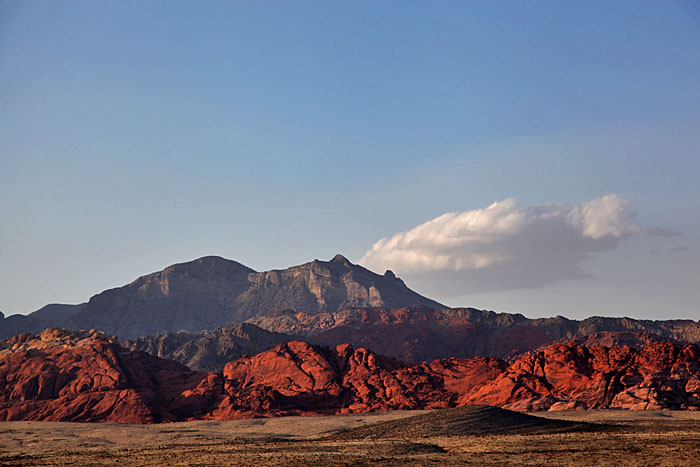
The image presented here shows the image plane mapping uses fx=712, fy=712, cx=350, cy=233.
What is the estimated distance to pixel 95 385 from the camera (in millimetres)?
128125

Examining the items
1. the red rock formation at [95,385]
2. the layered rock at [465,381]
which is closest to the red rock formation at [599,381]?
the layered rock at [465,381]

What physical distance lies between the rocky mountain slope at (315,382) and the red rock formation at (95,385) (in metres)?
0.20

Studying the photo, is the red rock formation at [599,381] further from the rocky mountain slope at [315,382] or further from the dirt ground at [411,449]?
the dirt ground at [411,449]

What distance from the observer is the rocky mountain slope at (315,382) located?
359ft

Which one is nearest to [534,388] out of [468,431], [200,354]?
[468,431]

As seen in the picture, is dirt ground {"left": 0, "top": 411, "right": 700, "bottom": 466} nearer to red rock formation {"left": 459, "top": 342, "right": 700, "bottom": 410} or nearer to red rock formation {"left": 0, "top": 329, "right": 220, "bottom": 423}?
red rock formation {"left": 459, "top": 342, "right": 700, "bottom": 410}

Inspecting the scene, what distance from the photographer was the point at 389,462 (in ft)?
166

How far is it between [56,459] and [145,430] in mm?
38286

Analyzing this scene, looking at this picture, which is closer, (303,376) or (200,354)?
(303,376)

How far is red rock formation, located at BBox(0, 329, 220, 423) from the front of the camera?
391 feet

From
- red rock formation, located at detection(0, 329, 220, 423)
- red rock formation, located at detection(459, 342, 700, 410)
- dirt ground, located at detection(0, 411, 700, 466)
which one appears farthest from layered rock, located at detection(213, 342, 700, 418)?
dirt ground, located at detection(0, 411, 700, 466)

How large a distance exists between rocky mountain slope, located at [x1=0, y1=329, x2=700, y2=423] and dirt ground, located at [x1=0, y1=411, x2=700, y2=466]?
66.5 ft

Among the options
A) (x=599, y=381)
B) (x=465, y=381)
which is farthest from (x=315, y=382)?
(x=599, y=381)

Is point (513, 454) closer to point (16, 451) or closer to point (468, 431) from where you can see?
point (468, 431)
